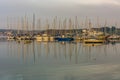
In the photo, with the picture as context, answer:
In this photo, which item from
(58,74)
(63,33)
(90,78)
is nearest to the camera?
(90,78)

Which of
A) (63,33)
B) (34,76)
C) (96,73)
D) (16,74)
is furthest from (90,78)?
(63,33)

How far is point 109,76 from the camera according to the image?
15078 millimetres

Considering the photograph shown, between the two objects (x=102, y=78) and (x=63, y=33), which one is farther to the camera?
(x=63, y=33)

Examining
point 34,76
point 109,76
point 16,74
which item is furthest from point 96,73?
point 16,74

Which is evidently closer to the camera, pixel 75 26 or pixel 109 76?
pixel 109 76

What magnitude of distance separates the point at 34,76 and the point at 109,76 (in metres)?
3.88

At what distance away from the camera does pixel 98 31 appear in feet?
214

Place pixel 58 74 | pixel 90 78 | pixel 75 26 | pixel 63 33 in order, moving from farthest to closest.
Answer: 1. pixel 63 33
2. pixel 75 26
3. pixel 58 74
4. pixel 90 78

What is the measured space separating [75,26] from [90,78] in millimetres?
43970

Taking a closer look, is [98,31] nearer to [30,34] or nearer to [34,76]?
[30,34]

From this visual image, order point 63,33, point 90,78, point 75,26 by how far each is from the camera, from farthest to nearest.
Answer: point 63,33, point 75,26, point 90,78

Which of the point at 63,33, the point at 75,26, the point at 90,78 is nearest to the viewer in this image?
the point at 90,78

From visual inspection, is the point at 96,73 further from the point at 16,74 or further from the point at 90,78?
the point at 16,74

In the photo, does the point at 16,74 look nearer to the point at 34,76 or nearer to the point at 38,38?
the point at 34,76
